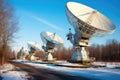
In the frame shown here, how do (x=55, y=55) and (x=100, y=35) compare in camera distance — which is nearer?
(x=100, y=35)

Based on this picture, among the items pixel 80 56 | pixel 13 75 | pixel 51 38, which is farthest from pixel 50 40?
pixel 13 75

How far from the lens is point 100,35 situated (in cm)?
4422

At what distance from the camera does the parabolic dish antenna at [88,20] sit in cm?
4116

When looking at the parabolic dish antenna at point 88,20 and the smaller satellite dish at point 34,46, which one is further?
the smaller satellite dish at point 34,46

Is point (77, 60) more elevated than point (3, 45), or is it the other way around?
point (3, 45)

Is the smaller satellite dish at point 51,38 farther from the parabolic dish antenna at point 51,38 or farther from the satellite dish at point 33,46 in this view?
the satellite dish at point 33,46

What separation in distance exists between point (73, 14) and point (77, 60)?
12.7 metres

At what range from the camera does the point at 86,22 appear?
1655 inches

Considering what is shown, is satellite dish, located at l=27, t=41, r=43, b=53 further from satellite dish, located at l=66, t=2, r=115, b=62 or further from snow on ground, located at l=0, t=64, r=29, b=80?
snow on ground, located at l=0, t=64, r=29, b=80

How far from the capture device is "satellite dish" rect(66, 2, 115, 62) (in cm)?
4125

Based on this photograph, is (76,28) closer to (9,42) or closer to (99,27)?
(99,27)

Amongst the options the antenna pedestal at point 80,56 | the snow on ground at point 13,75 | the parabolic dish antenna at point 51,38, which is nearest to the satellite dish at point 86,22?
the antenna pedestal at point 80,56

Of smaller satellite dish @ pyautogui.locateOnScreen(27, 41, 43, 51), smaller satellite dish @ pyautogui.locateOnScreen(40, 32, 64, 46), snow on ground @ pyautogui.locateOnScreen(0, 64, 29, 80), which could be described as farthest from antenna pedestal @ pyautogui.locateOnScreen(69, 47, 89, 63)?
smaller satellite dish @ pyautogui.locateOnScreen(27, 41, 43, 51)

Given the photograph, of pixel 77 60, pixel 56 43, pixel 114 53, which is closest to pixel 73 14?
pixel 77 60
